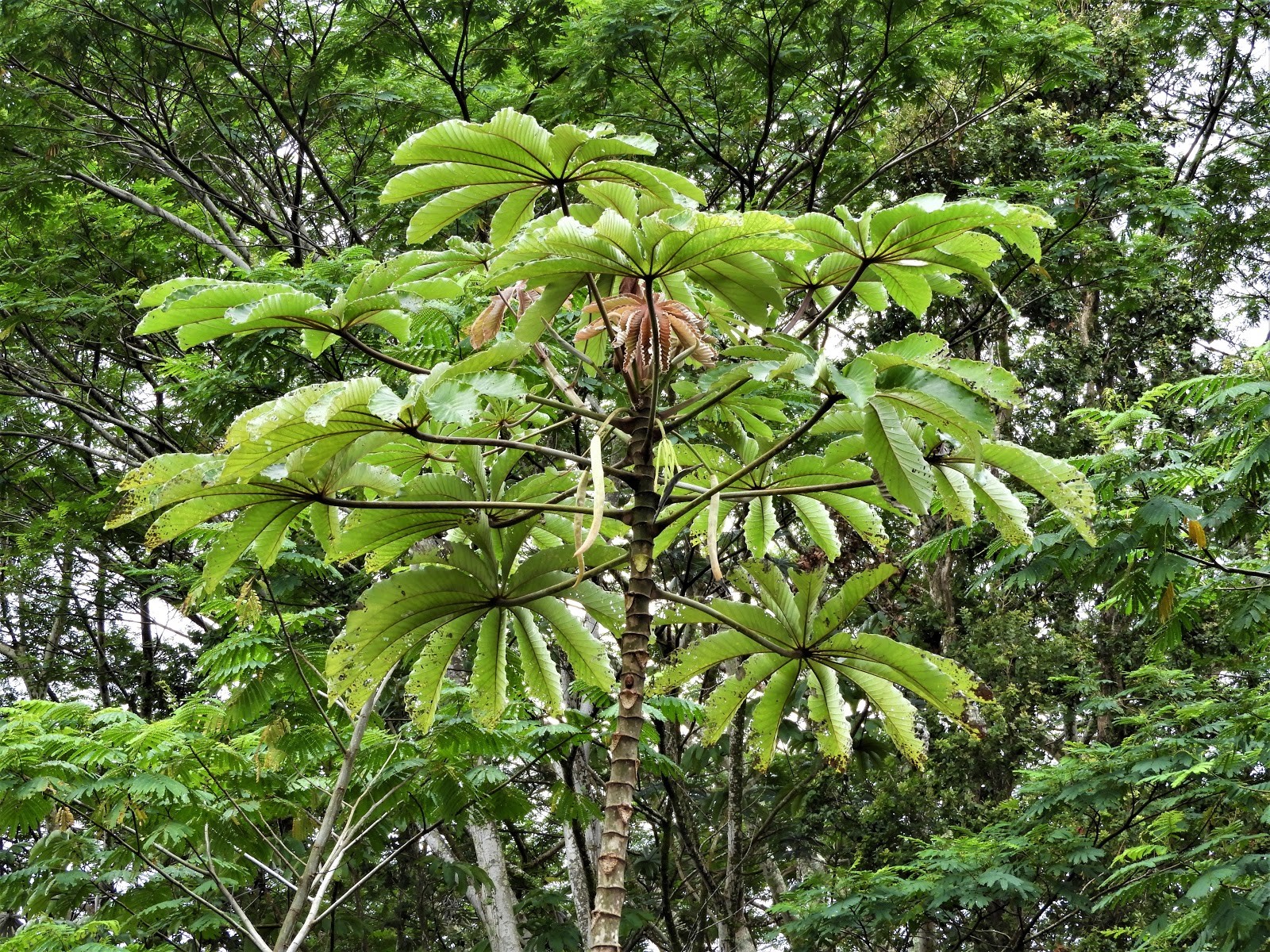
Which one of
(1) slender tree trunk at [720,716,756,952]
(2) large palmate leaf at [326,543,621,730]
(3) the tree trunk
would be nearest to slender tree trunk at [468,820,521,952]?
(3) the tree trunk

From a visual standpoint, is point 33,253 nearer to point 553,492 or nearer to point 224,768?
point 224,768

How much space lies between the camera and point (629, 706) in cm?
242

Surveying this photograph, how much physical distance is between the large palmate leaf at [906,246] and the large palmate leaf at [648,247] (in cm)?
22

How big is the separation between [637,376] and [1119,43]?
42.3ft

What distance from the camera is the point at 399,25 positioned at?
30.1 feet

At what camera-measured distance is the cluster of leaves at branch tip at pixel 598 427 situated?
2252mm

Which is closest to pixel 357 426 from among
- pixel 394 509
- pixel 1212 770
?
pixel 394 509

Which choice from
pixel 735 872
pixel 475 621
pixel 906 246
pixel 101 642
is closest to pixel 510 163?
pixel 906 246

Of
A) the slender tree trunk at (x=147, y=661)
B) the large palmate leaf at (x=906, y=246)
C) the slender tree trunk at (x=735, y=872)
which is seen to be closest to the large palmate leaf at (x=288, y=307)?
the large palmate leaf at (x=906, y=246)

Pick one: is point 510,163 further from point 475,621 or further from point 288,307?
point 475,621

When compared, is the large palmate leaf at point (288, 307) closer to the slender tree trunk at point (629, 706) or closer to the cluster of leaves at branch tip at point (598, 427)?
the cluster of leaves at branch tip at point (598, 427)

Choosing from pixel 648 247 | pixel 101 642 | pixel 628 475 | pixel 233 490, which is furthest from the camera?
pixel 101 642

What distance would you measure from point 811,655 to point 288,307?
1.50 m

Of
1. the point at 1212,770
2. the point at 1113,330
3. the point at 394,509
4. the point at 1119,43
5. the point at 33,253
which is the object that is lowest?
the point at 1212,770
